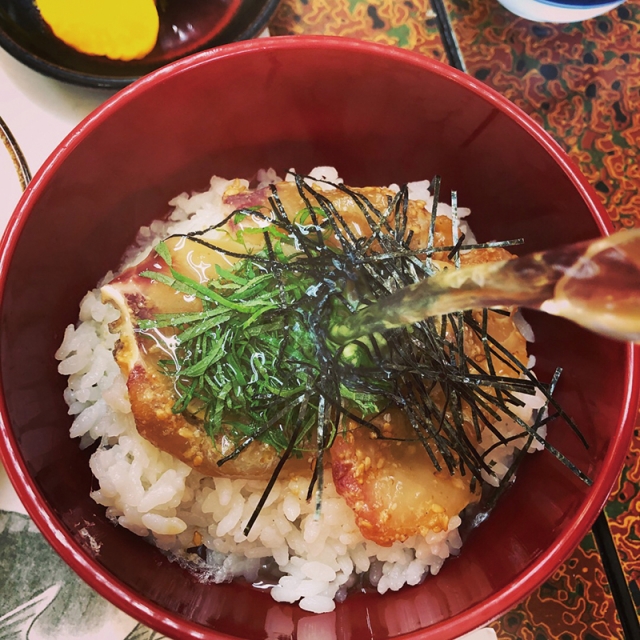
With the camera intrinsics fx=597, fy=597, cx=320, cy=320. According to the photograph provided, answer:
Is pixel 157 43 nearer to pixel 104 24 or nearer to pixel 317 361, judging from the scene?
pixel 104 24

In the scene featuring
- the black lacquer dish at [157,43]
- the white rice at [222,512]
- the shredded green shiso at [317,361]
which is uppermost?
the black lacquer dish at [157,43]

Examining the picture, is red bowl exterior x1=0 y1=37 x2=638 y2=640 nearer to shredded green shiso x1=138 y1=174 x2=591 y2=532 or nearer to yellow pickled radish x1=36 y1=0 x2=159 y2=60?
shredded green shiso x1=138 y1=174 x2=591 y2=532

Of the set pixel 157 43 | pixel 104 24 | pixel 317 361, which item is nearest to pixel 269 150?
pixel 157 43

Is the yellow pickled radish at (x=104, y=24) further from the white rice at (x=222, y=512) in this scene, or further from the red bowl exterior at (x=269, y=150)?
the white rice at (x=222, y=512)

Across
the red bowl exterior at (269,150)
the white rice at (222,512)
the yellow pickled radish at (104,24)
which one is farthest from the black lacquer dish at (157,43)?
the white rice at (222,512)

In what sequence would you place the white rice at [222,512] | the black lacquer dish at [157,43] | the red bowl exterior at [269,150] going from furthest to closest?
the black lacquer dish at [157,43], the white rice at [222,512], the red bowl exterior at [269,150]

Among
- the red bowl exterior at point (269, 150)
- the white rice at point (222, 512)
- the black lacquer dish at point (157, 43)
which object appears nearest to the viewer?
the red bowl exterior at point (269, 150)

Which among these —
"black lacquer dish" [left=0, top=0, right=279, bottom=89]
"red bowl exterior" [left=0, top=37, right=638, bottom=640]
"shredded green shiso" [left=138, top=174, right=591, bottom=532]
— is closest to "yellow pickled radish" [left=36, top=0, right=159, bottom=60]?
"black lacquer dish" [left=0, top=0, right=279, bottom=89]
